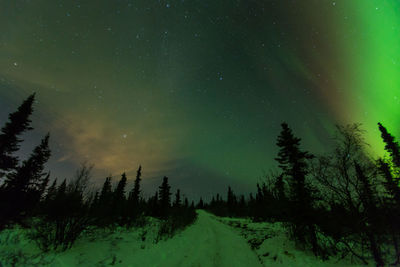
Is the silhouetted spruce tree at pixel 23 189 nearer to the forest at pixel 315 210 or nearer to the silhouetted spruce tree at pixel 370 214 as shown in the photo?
the forest at pixel 315 210

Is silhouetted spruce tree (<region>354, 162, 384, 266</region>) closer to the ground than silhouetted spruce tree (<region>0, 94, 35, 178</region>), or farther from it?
closer to the ground

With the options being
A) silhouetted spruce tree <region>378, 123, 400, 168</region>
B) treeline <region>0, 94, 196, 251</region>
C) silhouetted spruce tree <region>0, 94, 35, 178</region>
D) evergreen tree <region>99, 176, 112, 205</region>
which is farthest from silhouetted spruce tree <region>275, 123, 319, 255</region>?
silhouetted spruce tree <region>0, 94, 35, 178</region>

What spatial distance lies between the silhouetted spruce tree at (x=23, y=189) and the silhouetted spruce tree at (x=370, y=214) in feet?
85.7

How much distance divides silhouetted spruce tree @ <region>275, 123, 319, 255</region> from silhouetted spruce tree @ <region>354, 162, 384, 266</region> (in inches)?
91.2

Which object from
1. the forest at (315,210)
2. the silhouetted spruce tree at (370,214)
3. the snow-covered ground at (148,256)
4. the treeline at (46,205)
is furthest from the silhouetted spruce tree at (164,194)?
the silhouetted spruce tree at (370,214)

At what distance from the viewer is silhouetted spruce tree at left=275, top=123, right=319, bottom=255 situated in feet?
32.6

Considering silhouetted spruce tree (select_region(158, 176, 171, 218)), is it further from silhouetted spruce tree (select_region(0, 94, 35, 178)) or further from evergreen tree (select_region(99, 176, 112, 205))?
silhouetted spruce tree (select_region(0, 94, 35, 178))

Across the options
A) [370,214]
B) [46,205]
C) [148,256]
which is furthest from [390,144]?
[46,205]

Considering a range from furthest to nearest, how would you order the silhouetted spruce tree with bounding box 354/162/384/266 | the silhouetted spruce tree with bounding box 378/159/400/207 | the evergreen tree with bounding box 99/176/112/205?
1. the evergreen tree with bounding box 99/176/112/205
2. the silhouetted spruce tree with bounding box 378/159/400/207
3. the silhouetted spruce tree with bounding box 354/162/384/266

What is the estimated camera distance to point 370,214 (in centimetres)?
666

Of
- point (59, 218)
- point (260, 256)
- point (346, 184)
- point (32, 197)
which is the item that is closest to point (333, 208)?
point (346, 184)

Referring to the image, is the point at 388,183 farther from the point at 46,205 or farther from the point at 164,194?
the point at 164,194

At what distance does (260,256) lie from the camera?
833cm

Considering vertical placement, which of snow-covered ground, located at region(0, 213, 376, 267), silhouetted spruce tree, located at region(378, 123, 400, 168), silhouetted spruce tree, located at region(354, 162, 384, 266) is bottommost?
snow-covered ground, located at region(0, 213, 376, 267)
